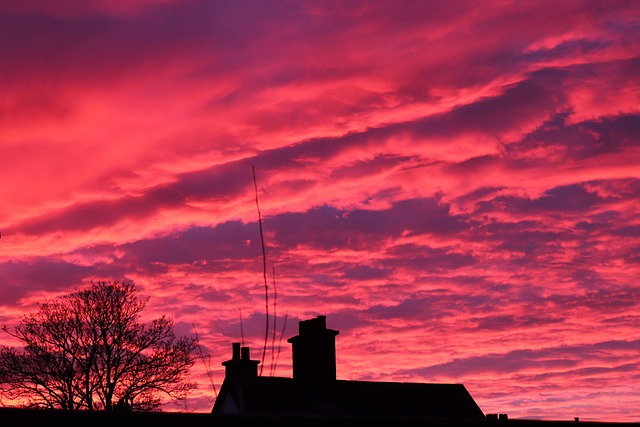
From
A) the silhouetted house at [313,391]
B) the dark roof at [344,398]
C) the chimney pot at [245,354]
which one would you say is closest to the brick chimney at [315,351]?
the silhouetted house at [313,391]

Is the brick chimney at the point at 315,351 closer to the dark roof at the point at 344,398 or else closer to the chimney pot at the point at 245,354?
the dark roof at the point at 344,398

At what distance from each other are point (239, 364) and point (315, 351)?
4633 millimetres

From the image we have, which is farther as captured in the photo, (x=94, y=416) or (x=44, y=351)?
(x=44, y=351)

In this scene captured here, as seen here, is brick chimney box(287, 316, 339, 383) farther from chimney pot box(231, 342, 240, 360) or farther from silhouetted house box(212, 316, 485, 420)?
chimney pot box(231, 342, 240, 360)

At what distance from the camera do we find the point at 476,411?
3728 cm

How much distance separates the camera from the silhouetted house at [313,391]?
32406mm

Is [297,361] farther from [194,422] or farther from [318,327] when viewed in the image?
[194,422]

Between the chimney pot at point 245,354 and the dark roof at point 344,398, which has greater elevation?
the chimney pot at point 245,354

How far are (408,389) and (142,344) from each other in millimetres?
12622

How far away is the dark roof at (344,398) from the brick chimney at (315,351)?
1.12 feet

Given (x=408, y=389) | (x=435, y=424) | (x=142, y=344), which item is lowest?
(x=435, y=424)

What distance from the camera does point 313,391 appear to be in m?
32.8

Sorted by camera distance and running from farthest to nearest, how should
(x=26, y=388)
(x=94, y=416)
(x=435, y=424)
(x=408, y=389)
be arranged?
A: (x=26, y=388)
(x=408, y=389)
(x=435, y=424)
(x=94, y=416)

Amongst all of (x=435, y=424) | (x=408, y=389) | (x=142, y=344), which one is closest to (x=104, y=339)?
(x=142, y=344)
